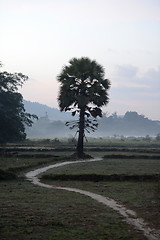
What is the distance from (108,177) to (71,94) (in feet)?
63.2

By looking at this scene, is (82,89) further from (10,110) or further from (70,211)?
(70,211)

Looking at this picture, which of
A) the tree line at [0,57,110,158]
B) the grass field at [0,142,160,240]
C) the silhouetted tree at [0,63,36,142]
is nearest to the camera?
the grass field at [0,142,160,240]

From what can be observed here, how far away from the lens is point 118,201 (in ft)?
56.0

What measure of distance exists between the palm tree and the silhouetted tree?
13072mm

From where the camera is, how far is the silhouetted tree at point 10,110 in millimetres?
53963

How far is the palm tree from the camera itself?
141ft

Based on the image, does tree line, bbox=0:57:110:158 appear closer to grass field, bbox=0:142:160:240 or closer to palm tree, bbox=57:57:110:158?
palm tree, bbox=57:57:110:158

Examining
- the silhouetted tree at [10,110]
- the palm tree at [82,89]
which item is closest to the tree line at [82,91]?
the palm tree at [82,89]

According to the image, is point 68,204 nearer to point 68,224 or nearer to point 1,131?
point 68,224

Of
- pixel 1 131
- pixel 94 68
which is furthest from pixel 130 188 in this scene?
pixel 1 131

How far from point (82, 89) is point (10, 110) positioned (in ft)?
54.7

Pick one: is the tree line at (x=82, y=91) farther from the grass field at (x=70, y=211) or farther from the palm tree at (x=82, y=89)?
→ the grass field at (x=70, y=211)

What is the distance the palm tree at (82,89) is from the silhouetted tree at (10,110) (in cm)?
1307

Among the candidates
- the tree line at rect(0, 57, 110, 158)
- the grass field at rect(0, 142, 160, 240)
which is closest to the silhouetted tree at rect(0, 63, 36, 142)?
the tree line at rect(0, 57, 110, 158)
